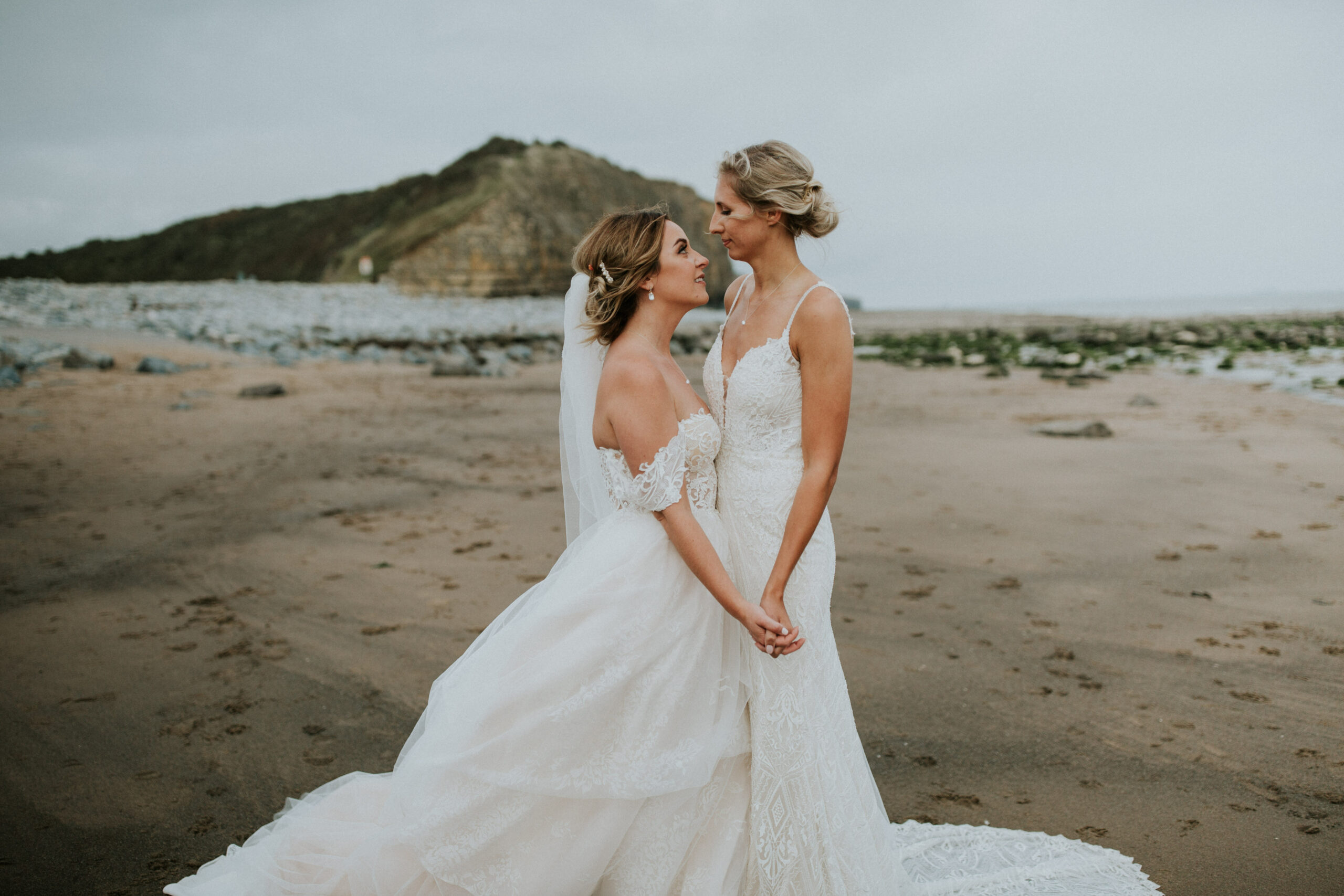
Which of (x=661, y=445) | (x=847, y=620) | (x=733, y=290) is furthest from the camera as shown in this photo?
(x=847, y=620)

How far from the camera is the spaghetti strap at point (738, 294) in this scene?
2885 mm

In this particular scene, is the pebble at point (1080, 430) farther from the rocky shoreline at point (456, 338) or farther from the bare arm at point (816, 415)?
the bare arm at point (816, 415)

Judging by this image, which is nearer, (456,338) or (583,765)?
(583,765)

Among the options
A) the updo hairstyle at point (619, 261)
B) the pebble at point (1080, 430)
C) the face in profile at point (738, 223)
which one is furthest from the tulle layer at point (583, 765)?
the pebble at point (1080, 430)

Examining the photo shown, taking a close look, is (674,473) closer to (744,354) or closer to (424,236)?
(744,354)

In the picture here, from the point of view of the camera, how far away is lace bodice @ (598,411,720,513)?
2406 mm

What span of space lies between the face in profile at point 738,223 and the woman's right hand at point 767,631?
1.01m

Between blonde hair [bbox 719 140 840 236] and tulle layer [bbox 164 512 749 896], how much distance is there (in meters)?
0.97

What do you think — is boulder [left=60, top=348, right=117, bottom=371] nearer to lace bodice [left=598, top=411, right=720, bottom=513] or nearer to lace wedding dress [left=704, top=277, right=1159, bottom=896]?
lace bodice [left=598, top=411, right=720, bottom=513]

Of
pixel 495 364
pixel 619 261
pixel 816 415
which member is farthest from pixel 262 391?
pixel 816 415

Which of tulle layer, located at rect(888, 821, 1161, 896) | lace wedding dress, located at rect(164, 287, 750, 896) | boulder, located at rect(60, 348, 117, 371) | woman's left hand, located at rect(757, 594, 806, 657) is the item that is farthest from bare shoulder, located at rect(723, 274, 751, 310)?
boulder, located at rect(60, 348, 117, 371)

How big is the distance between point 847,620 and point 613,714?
2.94 m

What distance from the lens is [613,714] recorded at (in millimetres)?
2430

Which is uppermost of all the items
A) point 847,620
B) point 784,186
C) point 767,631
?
point 784,186
